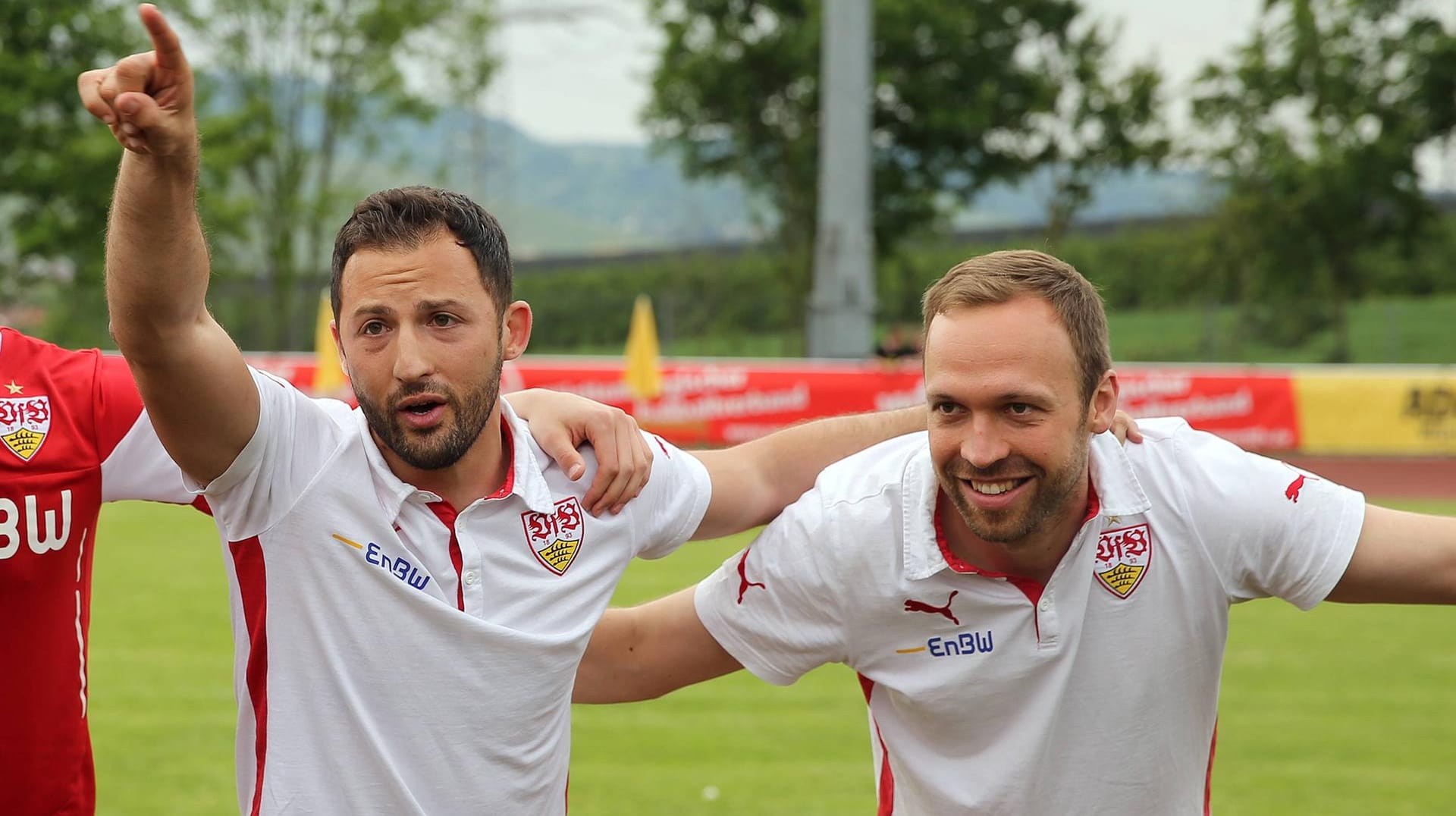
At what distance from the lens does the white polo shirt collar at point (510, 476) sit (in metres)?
3.06

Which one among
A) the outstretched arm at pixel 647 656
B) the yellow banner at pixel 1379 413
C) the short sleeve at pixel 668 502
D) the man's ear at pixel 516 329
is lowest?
the yellow banner at pixel 1379 413

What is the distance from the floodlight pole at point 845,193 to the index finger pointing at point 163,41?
20.2 m

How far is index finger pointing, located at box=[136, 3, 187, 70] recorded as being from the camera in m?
2.37

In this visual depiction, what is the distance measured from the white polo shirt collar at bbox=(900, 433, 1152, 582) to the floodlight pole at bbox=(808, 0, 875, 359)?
63.7 feet

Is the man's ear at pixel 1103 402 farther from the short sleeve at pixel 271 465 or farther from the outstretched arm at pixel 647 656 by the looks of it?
the short sleeve at pixel 271 465

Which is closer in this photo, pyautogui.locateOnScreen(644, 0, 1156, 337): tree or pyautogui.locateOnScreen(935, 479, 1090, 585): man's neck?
pyautogui.locateOnScreen(935, 479, 1090, 585): man's neck

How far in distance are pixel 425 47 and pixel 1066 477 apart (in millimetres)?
34500

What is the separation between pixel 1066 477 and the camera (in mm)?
3172

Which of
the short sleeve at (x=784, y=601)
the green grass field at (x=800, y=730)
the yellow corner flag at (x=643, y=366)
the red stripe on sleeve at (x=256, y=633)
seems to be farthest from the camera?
the yellow corner flag at (x=643, y=366)

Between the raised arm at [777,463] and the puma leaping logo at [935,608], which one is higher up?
the raised arm at [777,463]

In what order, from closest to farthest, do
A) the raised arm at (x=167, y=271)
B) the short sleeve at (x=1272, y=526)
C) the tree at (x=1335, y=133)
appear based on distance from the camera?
the raised arm at (x=167, y=271) < the short sleeve at (x=1272, y=526) < the tree at (x=1335, y=133)

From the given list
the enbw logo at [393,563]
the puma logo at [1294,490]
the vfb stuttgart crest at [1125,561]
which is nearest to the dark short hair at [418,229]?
the enbw logo at [393,563]

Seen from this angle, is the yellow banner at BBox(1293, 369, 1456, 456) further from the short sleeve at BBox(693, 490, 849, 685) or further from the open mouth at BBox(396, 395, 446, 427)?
the open mouth at BBox(396, 395, 446, 427)

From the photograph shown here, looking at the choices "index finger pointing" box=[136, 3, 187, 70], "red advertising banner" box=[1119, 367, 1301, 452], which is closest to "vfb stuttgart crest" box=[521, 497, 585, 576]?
"index finger pointing" box=[136, 3, 187, 70]
